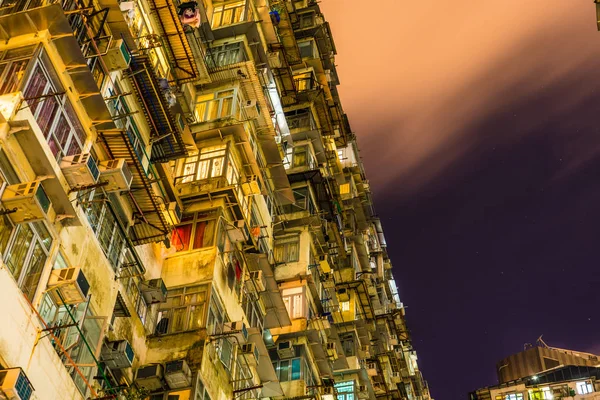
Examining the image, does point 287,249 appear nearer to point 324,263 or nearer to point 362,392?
point 324,263

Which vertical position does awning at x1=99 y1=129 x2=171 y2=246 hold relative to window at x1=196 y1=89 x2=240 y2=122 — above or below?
below

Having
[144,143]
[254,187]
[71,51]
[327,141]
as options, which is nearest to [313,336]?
[254,187]

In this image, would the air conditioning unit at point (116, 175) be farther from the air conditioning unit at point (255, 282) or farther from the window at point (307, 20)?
the window at point (307, 20)

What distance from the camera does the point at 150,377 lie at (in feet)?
59.8

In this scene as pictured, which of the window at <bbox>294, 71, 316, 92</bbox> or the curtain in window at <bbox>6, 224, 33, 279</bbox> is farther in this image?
the window at <bbox>294, 71, 316, 92</bbox>

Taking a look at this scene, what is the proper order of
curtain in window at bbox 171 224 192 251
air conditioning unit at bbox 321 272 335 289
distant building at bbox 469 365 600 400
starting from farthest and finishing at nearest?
distant building at bbox 469 365 600 400
air conditioning unit at bbox 321 272 335 289
curtain in window at bbox 171 224 192 251

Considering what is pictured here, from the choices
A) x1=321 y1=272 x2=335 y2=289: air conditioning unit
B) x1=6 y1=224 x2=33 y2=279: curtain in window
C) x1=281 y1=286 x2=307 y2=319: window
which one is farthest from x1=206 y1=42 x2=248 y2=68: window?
x1=6 y1=224 x2=33 y2=279: curtain in window

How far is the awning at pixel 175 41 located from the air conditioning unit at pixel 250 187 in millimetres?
4127

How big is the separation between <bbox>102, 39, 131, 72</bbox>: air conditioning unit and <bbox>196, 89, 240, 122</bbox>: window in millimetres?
7873

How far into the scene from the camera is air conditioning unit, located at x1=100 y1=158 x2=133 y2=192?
672 inches

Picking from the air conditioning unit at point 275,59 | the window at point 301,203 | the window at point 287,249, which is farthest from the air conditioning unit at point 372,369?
the air conditioning unit at point 275,59

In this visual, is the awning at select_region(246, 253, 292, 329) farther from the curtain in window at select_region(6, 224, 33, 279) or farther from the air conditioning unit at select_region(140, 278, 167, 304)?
the curtain in window at select_region(6, 224, 33, 279)

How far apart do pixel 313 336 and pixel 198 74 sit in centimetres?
1125

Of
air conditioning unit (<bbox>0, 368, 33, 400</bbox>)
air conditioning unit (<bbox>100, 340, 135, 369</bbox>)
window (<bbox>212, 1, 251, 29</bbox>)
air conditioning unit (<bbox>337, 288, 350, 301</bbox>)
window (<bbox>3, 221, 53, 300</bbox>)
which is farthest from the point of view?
air conditioning unit (<bbox>337, 288, 350, 301</bbox>)
